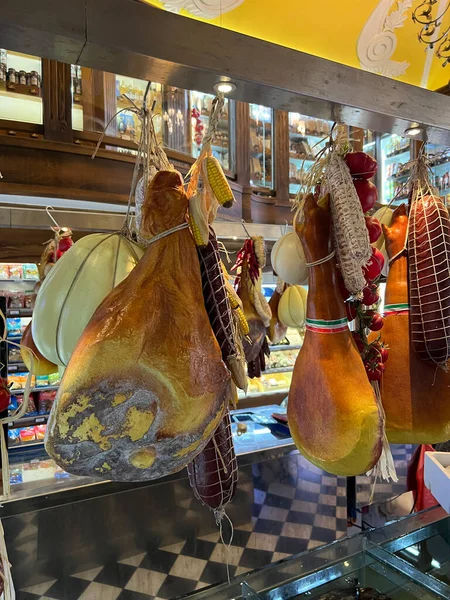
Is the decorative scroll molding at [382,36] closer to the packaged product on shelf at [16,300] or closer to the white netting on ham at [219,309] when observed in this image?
the white netting on ham at [219,309]

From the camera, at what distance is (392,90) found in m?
0.72

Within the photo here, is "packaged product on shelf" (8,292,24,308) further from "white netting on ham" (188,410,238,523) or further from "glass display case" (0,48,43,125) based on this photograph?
"white netting on ham" (188,410,238,523)

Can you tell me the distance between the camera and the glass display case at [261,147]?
4379 millimetres

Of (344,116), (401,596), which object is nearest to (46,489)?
(401,596)

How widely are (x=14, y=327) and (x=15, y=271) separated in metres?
0.44

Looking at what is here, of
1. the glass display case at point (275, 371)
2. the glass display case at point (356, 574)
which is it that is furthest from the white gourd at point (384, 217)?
the glass display case at point (275, 371)

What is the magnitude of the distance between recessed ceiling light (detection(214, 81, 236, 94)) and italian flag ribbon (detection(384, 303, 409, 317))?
20.7 inches

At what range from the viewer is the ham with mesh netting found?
0.81 m

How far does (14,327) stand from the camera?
3.63 metres

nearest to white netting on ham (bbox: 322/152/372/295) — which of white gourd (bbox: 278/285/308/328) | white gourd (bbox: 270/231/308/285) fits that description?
white gourd (bbox: 270/231/308/285)

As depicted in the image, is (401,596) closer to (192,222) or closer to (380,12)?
(192,222)

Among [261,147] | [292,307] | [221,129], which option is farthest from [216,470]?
[261,147]

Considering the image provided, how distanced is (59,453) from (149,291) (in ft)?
0.59

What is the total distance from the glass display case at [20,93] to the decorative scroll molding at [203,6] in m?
2.67
